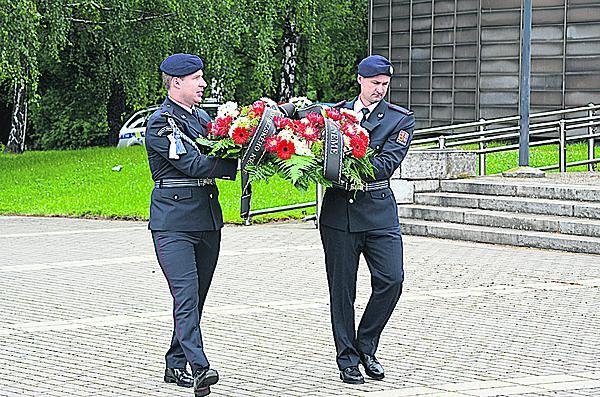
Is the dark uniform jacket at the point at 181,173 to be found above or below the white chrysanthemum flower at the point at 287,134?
below

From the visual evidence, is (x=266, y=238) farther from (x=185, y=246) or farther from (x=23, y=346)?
(x=185, y=246)

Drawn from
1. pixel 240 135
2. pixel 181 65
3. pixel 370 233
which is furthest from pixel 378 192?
pixel 181 65

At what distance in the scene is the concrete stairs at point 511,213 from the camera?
12859 millimetres

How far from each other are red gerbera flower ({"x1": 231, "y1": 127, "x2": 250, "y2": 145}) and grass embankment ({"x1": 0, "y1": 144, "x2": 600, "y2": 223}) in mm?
9068

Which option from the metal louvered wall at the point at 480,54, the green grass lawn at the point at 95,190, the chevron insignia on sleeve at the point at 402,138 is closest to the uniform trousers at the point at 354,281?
the chevron insignia on sleeve at the point at 402,138

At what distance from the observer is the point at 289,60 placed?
3203cm

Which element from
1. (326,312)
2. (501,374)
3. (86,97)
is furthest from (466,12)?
(501,374)

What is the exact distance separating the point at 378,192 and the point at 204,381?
1.52 metres

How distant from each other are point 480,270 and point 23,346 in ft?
15.9

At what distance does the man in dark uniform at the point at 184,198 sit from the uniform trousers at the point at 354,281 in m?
0.73

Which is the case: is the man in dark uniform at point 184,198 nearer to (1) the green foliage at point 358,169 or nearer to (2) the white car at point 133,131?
(1) the green foliage at point 358,169

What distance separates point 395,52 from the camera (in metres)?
29.1

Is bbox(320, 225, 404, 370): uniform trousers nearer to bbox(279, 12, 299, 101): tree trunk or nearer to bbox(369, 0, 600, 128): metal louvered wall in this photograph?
bbox(369, 0, 600, 128): metal louvered wall

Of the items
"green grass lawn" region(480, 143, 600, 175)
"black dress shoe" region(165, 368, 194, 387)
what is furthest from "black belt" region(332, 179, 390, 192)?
"green grass lawn" region(480, 143, 600, 175)
